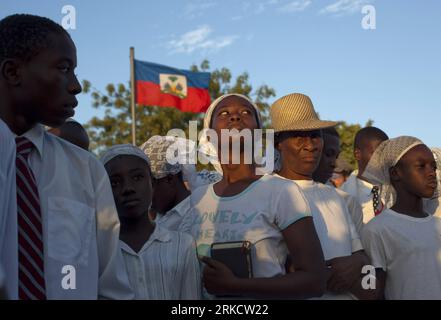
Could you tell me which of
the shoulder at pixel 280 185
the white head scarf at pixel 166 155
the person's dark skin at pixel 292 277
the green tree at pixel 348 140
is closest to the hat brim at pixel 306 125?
the shoulder at pixel 280 185

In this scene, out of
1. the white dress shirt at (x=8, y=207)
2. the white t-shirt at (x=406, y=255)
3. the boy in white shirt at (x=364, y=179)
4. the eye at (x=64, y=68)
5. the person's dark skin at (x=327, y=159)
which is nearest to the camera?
the white dress shirt at (x=8, y=207)

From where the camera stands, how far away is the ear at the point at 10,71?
192 cm

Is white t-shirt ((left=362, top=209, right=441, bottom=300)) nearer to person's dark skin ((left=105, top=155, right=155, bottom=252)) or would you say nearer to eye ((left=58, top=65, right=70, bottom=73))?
person's dark skin ((left=105, top=155, right=155, bottom=252))

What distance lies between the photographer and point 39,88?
6.36ft

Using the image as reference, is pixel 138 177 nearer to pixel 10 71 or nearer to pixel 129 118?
pixel 10 71

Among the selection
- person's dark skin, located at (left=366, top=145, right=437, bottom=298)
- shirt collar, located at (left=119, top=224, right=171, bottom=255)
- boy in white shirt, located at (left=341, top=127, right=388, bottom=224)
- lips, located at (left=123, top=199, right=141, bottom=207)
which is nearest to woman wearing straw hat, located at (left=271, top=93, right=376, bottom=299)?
person's dark skin, located at (left=366, top=145, right=437, bottom=298)

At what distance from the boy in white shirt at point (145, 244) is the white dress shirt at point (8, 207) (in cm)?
104

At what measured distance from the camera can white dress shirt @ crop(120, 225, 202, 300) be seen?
8.55ft

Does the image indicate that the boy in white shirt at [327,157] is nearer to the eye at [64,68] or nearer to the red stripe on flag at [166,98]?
the eye at [64,68]

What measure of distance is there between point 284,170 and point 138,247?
1210 mm

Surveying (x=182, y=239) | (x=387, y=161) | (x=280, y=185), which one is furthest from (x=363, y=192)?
(x=182, y=239)
